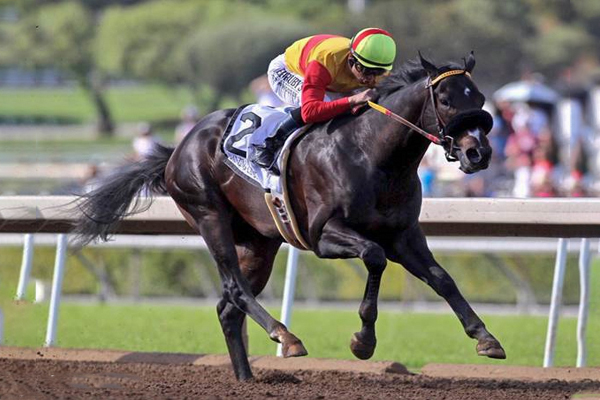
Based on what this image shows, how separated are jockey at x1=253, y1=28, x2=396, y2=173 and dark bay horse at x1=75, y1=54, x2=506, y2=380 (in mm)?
86

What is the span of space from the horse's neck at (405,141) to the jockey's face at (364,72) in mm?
292

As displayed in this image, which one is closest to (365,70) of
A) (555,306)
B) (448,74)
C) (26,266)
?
(448,74)

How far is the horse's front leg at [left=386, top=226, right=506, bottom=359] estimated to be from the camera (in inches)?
217

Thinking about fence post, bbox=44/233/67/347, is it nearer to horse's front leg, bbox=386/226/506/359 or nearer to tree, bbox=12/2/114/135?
horse's front leg, bbox=386/226/506/359

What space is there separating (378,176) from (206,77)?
2344 centimetres

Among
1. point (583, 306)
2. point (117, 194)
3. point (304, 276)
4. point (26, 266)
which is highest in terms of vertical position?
point (304, 276)

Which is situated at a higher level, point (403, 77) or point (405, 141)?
point (403, 77)

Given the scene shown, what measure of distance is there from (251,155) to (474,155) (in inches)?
52.3

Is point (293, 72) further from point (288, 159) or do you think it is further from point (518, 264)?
point (518, 264)

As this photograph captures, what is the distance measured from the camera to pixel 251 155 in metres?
6.23

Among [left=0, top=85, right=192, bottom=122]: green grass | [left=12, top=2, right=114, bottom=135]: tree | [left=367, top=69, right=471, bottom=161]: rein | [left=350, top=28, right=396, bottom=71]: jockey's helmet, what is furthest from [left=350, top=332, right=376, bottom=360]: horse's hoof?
[left=0, top=85, right=192, bottom=122]: green grass

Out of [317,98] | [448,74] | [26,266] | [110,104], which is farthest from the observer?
[110,104]

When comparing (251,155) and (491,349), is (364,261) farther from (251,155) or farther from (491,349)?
(251,155)

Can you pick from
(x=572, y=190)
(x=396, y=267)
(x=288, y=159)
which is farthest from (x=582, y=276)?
(x=572, y=190)
